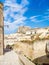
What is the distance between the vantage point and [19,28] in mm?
47406

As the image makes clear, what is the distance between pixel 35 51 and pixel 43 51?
151 centimetres

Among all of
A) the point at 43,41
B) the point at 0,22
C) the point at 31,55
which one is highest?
the point at 0,22

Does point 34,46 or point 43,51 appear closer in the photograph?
point 43,51

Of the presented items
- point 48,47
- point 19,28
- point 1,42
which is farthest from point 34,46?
point 19,28

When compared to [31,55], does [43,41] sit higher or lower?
higher

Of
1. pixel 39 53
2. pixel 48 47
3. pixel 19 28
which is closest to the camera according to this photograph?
pixel 48 47

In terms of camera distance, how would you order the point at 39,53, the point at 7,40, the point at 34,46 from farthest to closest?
the point at 7,40 < the point at 34,46 < the point at 39,53

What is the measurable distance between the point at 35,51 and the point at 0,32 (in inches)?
332

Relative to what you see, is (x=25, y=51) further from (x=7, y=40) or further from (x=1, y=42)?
(x=7, y=40)

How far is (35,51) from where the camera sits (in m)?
22.4

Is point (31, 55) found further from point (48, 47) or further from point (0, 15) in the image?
point (0, 15)

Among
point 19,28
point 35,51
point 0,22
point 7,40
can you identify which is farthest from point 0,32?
point 19,28

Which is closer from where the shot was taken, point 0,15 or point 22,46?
point 0,15

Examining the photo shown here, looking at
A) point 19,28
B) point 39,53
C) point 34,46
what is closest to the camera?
point 39,53
